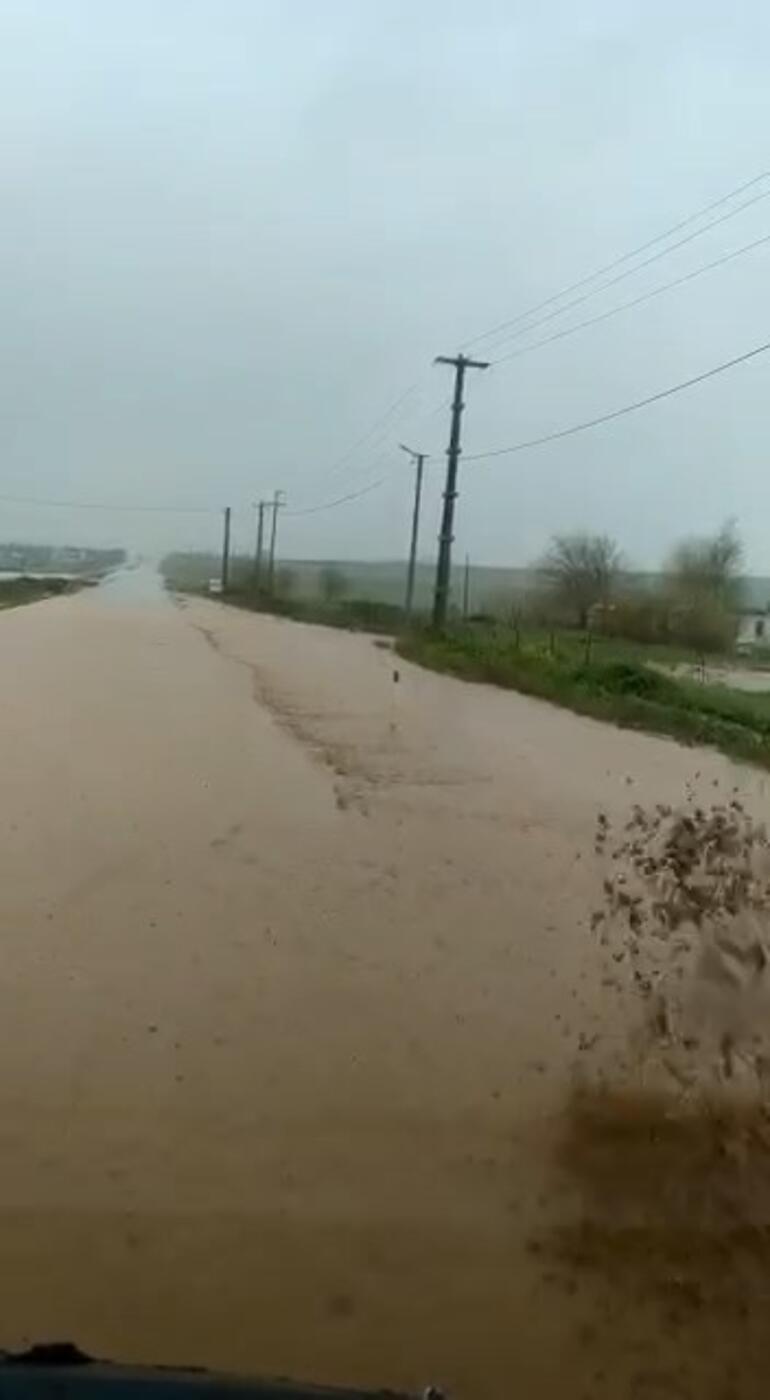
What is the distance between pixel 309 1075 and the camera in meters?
6.86

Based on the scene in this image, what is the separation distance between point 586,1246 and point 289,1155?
1284 millimetres

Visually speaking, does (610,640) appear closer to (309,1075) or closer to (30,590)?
(309,1075)

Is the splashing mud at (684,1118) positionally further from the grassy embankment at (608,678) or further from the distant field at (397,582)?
the distant field at (397,582)

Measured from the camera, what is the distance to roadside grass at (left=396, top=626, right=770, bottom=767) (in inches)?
860

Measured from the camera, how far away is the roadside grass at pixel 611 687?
21.8 meters

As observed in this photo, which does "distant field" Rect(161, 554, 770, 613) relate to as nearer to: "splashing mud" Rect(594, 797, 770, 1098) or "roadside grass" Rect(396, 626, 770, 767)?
"roadside grass" Rect(396, 626, 770, 767)

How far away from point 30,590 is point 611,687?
70.9 meters

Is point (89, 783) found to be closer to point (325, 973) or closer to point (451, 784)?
point (451, 784)

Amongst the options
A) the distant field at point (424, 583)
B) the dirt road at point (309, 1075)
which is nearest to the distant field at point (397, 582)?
the distant field at point (424, 583)

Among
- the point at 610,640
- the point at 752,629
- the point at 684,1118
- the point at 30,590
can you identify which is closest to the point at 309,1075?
the point at 684,1118

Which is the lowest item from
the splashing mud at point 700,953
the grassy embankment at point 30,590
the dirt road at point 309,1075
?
the dirt road at point 309,1075

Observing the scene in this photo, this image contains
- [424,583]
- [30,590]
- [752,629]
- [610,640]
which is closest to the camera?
[610,640]

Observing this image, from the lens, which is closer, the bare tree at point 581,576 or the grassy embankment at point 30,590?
the bare tree at point 581,576

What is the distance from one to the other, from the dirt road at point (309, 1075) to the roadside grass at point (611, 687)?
4.79 metres
